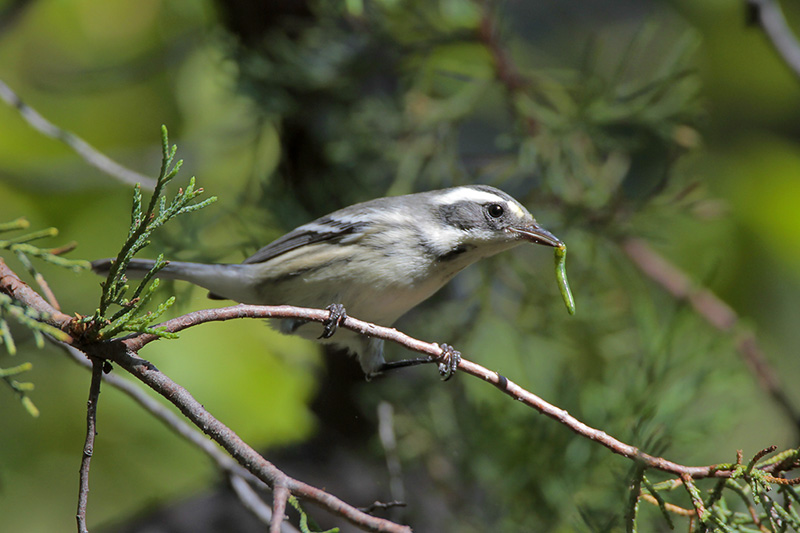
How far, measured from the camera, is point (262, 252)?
329cm

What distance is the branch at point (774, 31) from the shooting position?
370cm

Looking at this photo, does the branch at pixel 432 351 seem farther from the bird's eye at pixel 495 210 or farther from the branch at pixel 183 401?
the bird's eye at pixel 495 210

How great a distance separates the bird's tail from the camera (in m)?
2.92

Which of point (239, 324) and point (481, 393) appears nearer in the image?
point (481, 393)

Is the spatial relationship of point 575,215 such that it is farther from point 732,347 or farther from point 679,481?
point 679,481

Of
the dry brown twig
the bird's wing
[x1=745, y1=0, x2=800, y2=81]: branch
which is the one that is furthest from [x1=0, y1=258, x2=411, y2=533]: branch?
[x1=745, y1=0, x2=800, y2=81]: branch

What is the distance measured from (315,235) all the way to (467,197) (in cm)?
72

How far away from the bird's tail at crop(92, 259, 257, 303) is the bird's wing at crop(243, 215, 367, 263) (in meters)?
0.12

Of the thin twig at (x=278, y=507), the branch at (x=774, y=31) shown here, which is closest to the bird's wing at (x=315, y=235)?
the thin twig at (x=278, y=507)

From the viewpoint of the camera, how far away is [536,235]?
2932 millimetres

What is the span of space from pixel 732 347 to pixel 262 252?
244cm

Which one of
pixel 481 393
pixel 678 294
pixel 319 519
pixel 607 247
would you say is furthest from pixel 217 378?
pixel 678 294

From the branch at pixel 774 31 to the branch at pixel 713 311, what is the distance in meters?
1.22

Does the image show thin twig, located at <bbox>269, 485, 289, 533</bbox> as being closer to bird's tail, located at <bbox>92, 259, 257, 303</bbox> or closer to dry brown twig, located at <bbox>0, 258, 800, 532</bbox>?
dry brown twig, located at <bbox>0, 258, 800, 532</bbox>
